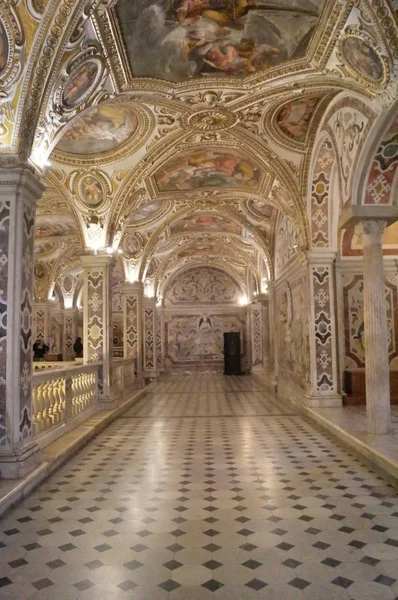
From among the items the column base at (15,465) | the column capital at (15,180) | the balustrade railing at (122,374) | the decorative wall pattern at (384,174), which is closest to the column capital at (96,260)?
the balustrade railing at (122,374)

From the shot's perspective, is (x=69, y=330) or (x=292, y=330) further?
(x=69, y=330)

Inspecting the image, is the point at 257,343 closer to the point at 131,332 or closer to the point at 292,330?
the point at 131,332

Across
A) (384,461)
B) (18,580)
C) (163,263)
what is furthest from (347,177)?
(163,263)

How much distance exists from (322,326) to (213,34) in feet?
26.7

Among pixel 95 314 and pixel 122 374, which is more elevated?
pixel 95 314

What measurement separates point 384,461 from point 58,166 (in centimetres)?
1029

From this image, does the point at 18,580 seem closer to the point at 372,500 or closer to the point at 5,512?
the point at 5,512

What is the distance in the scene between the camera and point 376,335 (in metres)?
9.41

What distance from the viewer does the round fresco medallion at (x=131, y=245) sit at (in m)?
20.8

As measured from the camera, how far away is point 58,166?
42.5 feet

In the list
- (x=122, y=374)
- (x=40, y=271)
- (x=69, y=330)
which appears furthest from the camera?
(x=69, y=330)

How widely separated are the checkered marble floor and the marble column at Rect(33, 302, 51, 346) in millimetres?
19636

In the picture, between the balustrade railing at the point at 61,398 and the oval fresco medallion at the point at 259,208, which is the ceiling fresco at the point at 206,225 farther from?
the balustrade railing at the point at 61,398

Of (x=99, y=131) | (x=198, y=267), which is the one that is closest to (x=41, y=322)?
(x=198, y=267)
